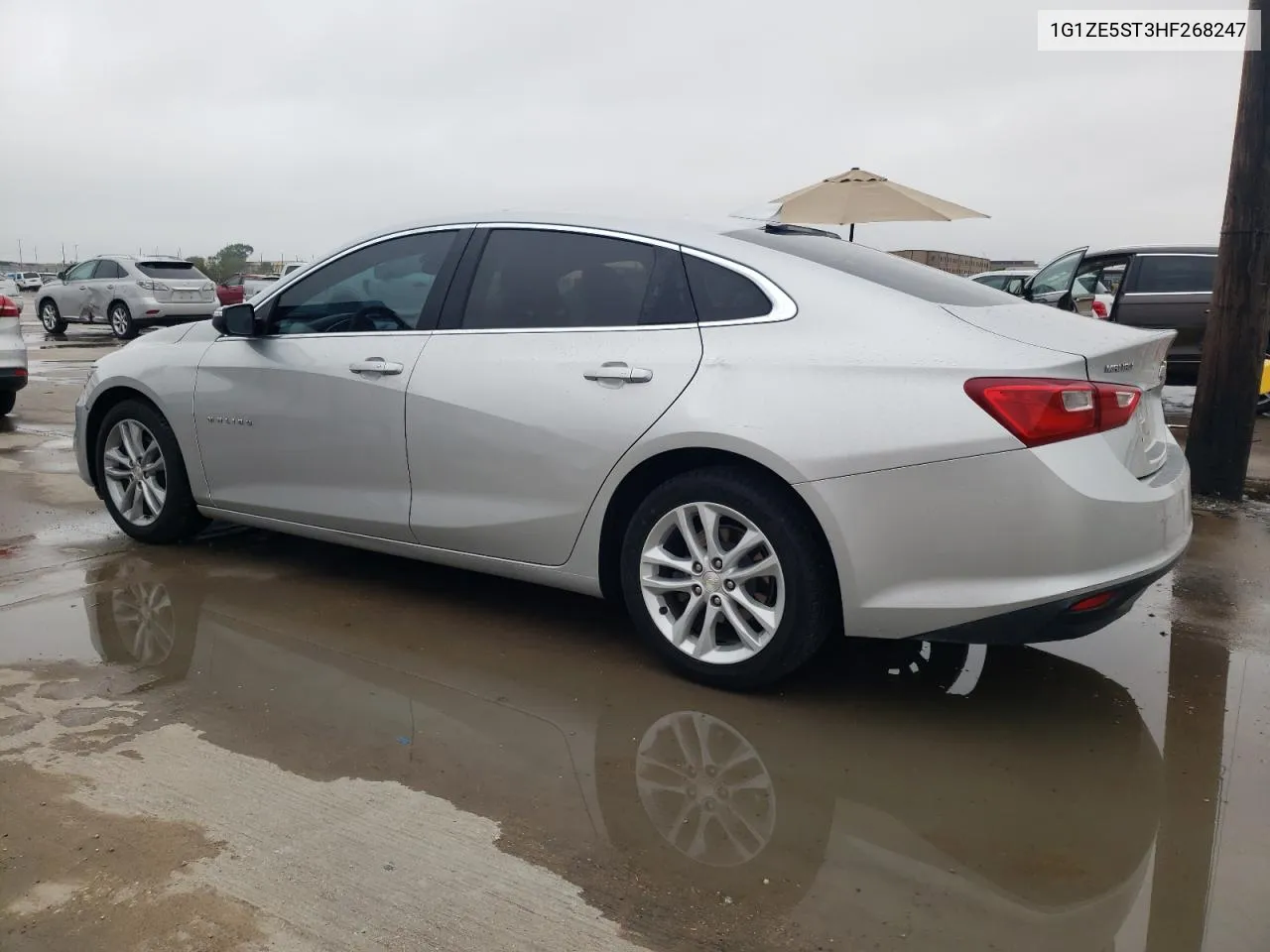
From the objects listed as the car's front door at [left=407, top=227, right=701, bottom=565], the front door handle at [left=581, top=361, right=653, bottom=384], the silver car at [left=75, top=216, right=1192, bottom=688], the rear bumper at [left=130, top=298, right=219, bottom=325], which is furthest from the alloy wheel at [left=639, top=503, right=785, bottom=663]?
the rear bumper at [left=130, top=298, right=219, bottom=325]

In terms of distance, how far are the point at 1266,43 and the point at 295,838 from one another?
6.29 meters

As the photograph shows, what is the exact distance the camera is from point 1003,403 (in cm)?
306

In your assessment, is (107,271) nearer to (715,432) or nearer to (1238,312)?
(1238,312)

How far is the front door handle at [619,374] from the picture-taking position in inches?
142

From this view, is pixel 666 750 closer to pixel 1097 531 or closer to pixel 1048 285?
pixel 1097 531

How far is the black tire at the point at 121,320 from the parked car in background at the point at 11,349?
12.1 metres

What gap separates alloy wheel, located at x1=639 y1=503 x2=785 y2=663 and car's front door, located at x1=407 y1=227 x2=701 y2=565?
316 millimetres

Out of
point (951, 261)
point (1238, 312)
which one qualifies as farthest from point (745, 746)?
point (951, 261)

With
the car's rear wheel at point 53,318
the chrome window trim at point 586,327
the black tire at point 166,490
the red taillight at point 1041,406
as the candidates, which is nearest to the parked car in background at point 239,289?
the car's rear wheel at point 53,318

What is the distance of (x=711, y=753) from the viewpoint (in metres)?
3.20

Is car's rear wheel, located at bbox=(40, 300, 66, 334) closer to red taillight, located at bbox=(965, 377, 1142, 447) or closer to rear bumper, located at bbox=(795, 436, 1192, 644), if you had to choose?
rear bumper, located at bbox=(795, 436, 1192, 644)

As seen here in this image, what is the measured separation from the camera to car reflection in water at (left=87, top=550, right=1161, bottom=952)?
2504 millimetres

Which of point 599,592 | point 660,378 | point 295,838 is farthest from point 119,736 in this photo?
point 660,378

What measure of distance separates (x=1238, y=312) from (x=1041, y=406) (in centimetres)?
415
